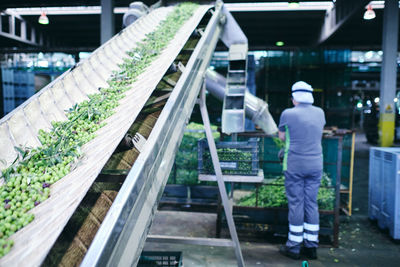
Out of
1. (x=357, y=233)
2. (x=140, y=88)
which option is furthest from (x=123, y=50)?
(x=357, y=233)

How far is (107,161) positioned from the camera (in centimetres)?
169

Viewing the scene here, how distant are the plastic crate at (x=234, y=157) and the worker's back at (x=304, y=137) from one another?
0.62 metres

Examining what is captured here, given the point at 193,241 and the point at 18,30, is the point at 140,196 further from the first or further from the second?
the point at 18,30

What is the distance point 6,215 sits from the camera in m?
1.37

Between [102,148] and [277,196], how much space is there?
2770 mm

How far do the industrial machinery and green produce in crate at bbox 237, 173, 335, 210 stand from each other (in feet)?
4.15

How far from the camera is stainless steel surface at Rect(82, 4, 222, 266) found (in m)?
1.08

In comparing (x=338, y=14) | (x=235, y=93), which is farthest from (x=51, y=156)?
(x=338, y=14)

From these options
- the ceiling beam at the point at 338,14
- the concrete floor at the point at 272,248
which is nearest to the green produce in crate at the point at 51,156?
the concrete floor at the point at 272,248

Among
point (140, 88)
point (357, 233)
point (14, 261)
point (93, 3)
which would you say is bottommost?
point (357, 233)

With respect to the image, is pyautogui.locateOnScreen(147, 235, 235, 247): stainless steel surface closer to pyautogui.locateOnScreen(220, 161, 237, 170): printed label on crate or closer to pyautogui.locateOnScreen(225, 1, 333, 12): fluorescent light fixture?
pyautogui.locateOnScreen(220, 161, 237, 170): printed label on crate

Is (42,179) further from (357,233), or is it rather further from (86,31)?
(86,31)

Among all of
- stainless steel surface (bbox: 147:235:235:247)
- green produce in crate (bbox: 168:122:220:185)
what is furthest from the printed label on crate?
green produce in crate (bbox: 168:122:220:185)

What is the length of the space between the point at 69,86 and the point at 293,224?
2807mm
